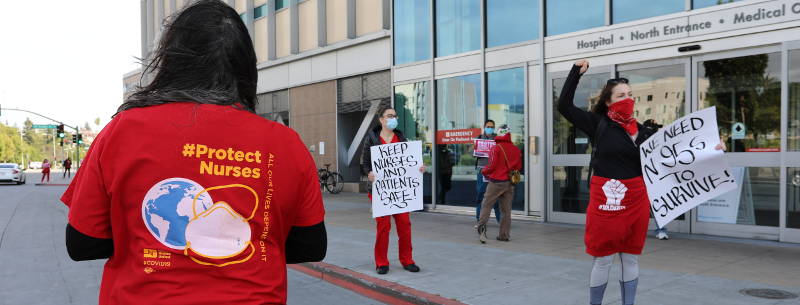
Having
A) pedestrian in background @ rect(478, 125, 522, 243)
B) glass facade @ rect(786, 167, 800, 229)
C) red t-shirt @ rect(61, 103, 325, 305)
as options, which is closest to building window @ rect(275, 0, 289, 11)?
pedestrian in background @ rect(478, 125, 522, 243)

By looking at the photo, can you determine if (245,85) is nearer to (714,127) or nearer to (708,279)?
(714,127)

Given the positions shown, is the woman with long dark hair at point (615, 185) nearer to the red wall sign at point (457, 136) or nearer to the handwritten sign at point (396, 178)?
the handwritten sign at point (396, 178)

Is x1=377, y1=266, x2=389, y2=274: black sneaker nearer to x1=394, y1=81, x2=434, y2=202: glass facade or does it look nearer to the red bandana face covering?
the red bandana face covering

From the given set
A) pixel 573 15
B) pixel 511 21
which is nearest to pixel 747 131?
pixel 573 15

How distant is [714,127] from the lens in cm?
407

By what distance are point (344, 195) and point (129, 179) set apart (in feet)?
54.5

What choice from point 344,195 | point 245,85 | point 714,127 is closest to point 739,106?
point 714,127

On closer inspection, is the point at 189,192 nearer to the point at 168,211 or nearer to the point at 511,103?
the point at 168,211

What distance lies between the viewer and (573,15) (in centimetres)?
1009

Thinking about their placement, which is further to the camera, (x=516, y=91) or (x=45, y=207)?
(x=45, y=207)

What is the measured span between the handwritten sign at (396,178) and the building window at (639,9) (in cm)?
489

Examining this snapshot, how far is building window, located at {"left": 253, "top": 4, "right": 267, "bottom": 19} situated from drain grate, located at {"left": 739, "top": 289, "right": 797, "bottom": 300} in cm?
2023

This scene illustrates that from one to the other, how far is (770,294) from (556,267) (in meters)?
2.07

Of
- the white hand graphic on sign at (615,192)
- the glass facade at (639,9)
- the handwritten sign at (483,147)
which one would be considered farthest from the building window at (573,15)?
the white hand graphic on sign at (615,192)
